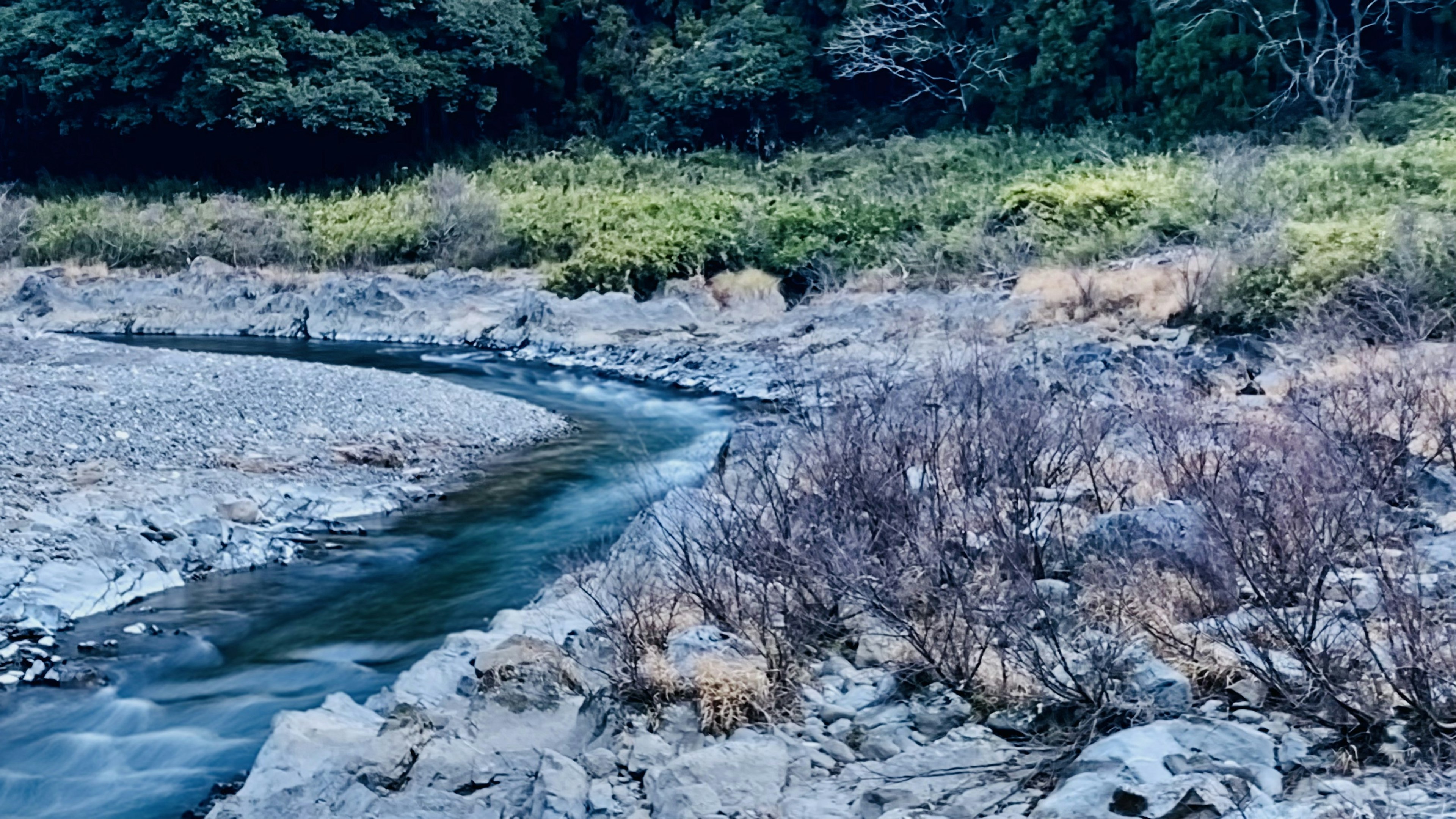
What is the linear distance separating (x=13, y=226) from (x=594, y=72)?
13938 mm

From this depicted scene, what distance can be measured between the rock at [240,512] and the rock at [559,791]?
5544 millimetres

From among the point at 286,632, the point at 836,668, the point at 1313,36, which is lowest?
the point at 286,632

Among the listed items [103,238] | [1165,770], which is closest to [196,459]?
[1165,770]

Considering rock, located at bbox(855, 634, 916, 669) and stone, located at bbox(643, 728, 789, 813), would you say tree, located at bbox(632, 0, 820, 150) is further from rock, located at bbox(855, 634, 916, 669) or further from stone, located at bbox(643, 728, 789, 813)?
stone, located at bbox(643, 728, 789, 813)

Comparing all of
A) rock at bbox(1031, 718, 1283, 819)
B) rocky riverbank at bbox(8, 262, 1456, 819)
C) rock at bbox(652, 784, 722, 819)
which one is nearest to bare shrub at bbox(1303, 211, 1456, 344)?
rocky riverbank at bbox(8, 262, 1456, 819)

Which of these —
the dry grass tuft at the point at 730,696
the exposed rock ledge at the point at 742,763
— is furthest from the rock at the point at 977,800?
the dry grass tuft at the point at 730,696

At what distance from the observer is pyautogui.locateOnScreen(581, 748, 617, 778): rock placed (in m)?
5.15

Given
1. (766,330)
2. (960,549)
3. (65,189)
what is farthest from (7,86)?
(960,549)

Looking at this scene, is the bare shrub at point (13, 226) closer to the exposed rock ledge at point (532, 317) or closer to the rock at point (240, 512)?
the exposed rock ledge at point (532, 317)

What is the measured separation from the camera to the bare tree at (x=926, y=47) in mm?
29641

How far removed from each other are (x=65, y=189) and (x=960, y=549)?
3205cm

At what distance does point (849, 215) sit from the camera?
841 inches

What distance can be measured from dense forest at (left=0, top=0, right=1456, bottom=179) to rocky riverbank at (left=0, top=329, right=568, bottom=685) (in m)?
16.0

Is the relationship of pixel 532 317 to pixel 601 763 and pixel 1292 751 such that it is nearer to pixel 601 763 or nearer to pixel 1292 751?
pixel 601 763
